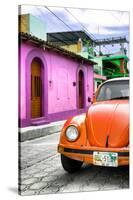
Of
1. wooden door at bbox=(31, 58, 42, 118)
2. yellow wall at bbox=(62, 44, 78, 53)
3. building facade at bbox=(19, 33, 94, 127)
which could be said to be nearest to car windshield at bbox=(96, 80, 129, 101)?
building facade at bbox=(19, 33, 94, 127)

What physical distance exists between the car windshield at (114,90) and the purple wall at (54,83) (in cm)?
11

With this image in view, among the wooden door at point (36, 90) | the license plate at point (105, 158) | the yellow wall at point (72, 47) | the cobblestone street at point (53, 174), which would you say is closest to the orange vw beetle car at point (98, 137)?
the license plate at point (105, 158)

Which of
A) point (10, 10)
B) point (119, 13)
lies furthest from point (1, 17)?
point (119, 13)

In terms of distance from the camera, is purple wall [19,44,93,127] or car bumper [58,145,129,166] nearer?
car bumper [58,145,129,166]

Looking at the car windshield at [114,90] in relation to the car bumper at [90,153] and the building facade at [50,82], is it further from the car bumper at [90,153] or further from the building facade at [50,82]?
the car bumper at [90,153]

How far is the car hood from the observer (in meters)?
2.60

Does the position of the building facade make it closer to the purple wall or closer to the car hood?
the purple wall

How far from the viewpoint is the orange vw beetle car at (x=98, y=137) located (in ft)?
8.50

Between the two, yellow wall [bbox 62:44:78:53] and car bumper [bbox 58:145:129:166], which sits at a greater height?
yellow wall [bbox 62:44:78:53]

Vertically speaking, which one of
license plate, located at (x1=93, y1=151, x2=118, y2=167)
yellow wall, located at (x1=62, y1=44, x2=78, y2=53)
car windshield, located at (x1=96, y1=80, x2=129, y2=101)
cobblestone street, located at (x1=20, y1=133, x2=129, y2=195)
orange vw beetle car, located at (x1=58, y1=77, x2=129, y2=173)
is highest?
yellow wall, located at (x1=62, y1=44, x2=78, y2=53)

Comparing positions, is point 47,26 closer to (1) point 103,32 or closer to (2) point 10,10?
(2) point 10,10

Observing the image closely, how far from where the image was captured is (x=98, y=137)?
2623 mm

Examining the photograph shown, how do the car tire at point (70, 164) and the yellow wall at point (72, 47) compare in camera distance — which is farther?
the yellow wall at point (72, 47)

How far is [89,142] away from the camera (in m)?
2.62
